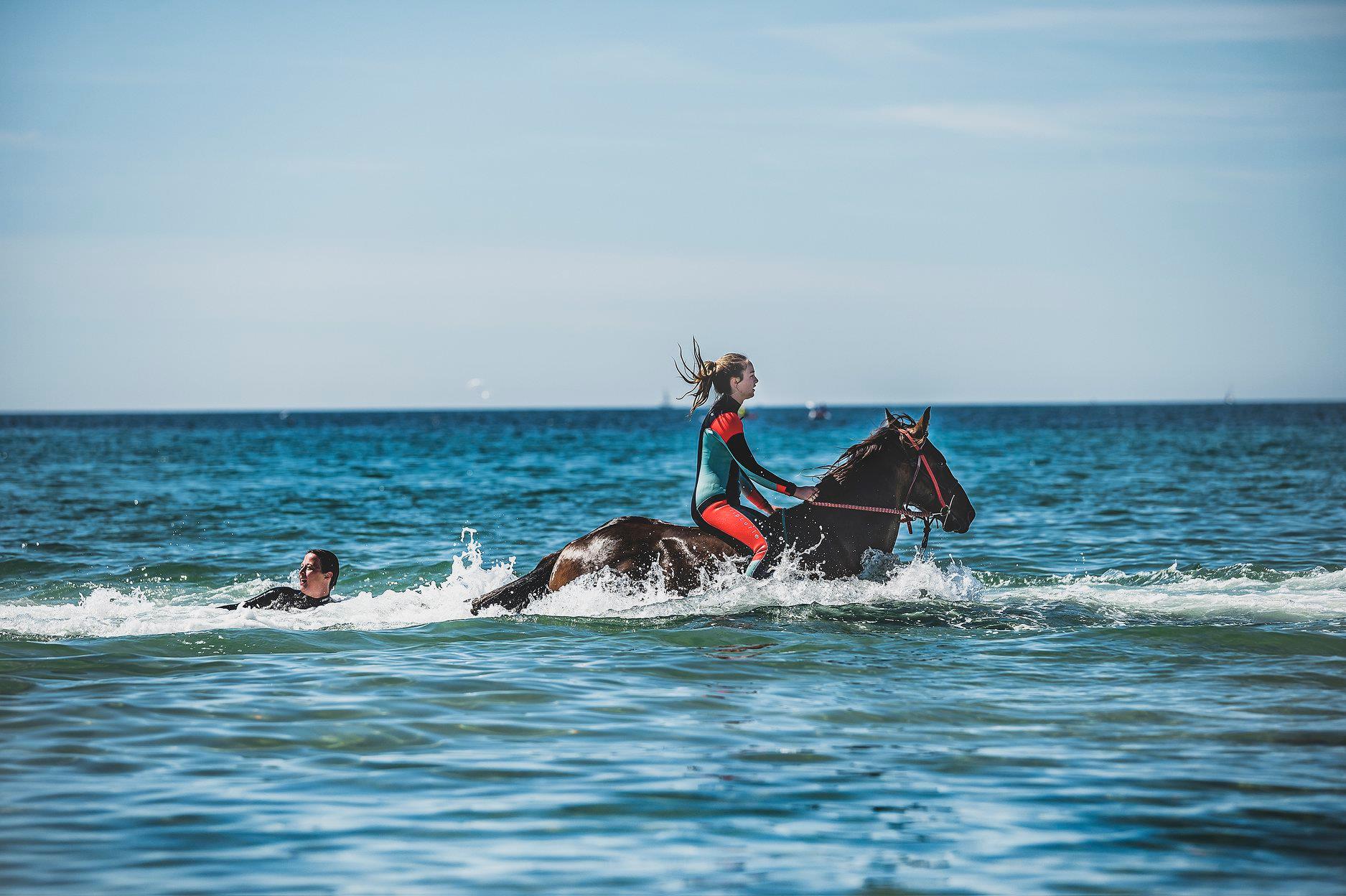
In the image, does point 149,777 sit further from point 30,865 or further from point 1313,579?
point 1313,579

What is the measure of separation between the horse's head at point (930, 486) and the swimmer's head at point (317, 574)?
5.65 metres

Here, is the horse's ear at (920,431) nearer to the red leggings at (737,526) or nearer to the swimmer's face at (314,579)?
the red leggings at (737,526)

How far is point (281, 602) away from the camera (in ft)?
40.3

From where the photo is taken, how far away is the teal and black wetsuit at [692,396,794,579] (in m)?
11.0

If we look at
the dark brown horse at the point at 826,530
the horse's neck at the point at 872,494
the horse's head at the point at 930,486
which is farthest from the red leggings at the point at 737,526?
the horse's head at the point at 930,486

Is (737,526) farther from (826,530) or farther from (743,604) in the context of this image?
(826,530)

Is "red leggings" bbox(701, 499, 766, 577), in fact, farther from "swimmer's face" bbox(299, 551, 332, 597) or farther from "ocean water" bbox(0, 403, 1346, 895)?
"swimmer's face" bbox(299, 551, 332, 597)

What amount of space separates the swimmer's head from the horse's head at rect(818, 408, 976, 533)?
16.2 ft

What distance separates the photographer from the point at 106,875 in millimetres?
5395

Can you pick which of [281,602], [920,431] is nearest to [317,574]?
[281,602]

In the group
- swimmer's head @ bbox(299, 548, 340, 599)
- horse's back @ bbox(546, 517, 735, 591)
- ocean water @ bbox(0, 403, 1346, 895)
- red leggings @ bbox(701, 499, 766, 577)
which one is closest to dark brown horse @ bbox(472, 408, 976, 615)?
horse's back @ bbox(546, 517, 735, 591)

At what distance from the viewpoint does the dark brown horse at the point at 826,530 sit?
1144 centimetres

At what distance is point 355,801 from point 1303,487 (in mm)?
Answer: 29964

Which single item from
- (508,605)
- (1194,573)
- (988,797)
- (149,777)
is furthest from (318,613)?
(1194,573)
